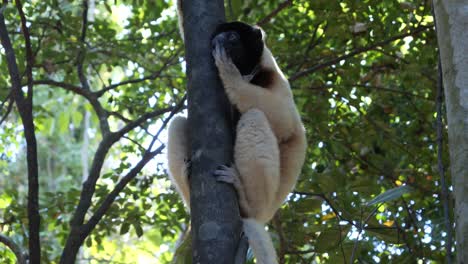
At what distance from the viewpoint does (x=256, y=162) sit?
157 inches

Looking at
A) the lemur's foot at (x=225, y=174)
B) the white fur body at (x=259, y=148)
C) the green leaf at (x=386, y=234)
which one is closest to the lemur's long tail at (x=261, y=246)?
the white fur body at (x=259, y=148)

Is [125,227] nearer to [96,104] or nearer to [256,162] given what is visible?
[96,104]

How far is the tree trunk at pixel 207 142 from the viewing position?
2.94m

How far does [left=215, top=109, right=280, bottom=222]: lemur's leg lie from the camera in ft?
13.0

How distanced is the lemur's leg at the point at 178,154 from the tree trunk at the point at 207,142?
926 mm

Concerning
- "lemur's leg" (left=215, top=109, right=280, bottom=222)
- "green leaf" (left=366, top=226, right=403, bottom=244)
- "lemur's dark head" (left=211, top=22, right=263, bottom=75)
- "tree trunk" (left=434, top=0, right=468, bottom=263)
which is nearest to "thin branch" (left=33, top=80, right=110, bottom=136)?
"lemur's dark head" (left=211, top=22, right=263, bottom=75)

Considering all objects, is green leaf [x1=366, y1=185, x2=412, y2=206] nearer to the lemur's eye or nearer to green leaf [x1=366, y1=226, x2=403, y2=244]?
green leaf [x1=366, y1=226, x2=403, y2=244]

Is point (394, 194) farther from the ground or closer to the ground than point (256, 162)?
closer to the ground

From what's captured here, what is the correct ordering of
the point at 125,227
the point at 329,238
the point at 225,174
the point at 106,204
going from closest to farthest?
the point at 225,174, the point at 329,238, the point at 106,204, the point at 125,227

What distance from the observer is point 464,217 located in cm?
242

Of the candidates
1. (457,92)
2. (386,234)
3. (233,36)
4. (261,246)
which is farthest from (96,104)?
(457,92)

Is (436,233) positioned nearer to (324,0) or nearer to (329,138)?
(329,138)

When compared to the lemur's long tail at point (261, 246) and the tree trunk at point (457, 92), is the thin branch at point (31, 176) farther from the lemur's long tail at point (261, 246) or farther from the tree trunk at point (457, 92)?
the tree trunk at point (457, 92)

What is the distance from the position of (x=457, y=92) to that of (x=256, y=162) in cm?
156
